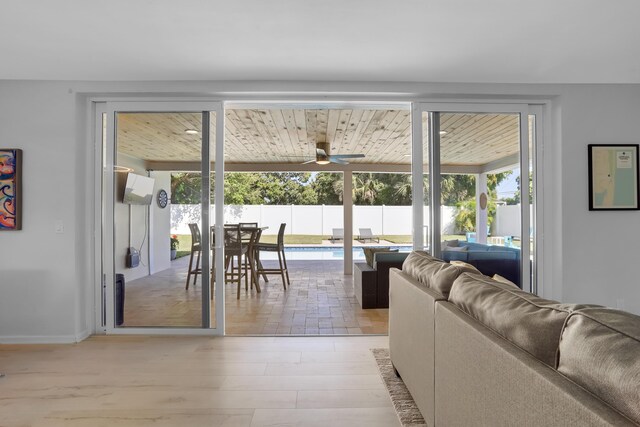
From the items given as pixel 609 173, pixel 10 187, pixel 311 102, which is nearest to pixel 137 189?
pixel 10 187

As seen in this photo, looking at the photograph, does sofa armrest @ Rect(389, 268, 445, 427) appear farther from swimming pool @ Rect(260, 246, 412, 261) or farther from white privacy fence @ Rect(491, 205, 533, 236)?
swimming pool @ Rect(260, 246, 412, 261)

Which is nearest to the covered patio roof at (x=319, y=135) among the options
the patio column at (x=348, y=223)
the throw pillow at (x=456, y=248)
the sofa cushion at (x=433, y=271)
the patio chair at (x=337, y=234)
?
the throw pillow at (x=456, y=248)

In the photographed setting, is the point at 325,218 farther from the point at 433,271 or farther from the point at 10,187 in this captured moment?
the point at 433,271

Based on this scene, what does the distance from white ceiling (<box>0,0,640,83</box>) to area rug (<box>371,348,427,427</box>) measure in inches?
92.5

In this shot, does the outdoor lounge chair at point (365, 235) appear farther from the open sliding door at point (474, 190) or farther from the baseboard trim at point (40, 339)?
the baseboard trim at point (40, 339)

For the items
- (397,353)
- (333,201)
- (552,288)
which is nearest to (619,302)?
(552,288)

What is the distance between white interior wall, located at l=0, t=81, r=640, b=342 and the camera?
3.28 metres

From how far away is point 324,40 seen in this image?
261 cm

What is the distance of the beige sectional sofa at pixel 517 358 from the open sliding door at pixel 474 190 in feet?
5.40

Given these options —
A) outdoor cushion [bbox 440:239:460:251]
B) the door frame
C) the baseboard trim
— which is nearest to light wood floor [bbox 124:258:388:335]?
the door frame

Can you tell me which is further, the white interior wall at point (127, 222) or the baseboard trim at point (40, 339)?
the white interior wall at point (127, 222)

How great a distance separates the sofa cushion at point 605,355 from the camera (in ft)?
2.45

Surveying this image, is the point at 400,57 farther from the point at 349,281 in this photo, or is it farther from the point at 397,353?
the point at 349,281

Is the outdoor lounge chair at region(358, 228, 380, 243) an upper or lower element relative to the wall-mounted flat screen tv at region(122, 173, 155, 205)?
lower
